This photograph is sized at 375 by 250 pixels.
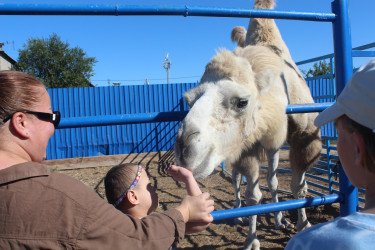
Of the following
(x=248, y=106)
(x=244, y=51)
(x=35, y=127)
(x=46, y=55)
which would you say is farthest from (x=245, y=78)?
(x=46, y=55)

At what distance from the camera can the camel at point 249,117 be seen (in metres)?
1.89

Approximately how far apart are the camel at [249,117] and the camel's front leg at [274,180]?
0.7 inches

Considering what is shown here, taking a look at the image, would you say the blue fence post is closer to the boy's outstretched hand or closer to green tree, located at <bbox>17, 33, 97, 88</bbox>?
the boy's outstretched hand

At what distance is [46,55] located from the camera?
2405 cm

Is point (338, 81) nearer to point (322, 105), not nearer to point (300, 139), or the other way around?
point (322, 105)

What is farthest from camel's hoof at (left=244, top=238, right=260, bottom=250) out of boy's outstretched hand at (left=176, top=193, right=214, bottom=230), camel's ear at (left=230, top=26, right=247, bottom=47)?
camel's ear at (left=230, top=26, right=247, bottom=47)

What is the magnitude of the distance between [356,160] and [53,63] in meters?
27.2

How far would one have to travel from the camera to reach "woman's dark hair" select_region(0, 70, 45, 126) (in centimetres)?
87

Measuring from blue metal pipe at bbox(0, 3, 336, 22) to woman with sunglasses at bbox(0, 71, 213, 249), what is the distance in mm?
609

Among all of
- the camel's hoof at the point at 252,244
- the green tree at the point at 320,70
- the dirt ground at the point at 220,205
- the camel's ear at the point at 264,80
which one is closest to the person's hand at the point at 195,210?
the camel's ear at the point at 264,80

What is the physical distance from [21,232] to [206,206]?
27.2 inches

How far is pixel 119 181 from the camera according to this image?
1.40 meters

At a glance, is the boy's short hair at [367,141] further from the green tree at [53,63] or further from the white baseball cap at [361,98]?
the green tree at [53,63]

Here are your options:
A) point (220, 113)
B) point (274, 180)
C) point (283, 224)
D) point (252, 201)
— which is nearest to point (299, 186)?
point (274, 180)
